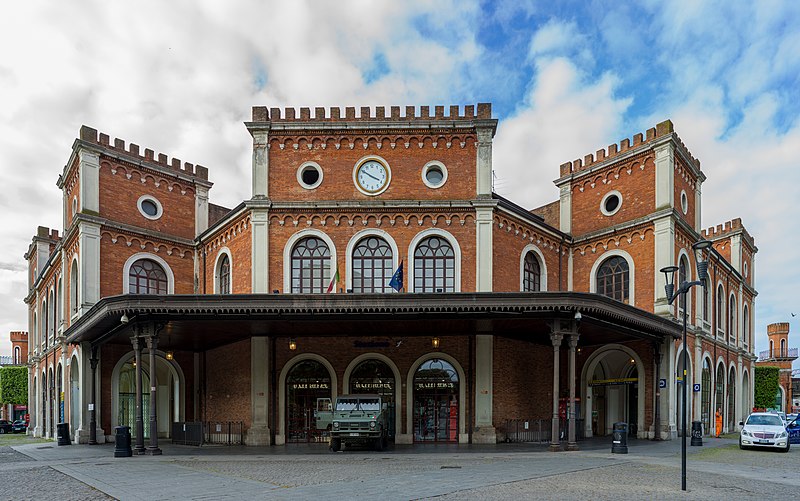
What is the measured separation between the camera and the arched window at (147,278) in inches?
1125

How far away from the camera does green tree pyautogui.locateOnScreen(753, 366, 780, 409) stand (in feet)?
155

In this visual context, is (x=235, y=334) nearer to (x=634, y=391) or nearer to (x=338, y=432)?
(x=338, y=432)

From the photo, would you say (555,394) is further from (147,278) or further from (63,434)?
(63,434)

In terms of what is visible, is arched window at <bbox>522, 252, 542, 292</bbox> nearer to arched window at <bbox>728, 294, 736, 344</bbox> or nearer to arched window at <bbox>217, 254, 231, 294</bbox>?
arched window at <bbox>217, 254, 231, 294</bbox>

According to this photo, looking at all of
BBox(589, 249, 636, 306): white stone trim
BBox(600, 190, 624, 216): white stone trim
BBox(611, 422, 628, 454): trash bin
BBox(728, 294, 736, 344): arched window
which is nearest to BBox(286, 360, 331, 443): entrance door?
BBox(611, 422, 628, 454): trash bin

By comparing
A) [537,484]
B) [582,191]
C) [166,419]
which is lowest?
[166,419]

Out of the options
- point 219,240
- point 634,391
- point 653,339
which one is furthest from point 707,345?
point 219,240

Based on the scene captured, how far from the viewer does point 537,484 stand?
44.8 feet

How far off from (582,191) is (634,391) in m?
9.54

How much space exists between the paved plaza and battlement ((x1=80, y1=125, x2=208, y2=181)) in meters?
13.0

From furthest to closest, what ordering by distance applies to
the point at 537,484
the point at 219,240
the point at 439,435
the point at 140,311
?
the point at 219,240 < the point at 439,435 < the point at 140,311 < the point at 537,484

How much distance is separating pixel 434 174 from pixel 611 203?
8.93 m

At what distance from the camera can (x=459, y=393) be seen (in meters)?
24.1

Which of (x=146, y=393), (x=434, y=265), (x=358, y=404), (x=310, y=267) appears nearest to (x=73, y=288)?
(x=146, y=393)
